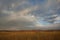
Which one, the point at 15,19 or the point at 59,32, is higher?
the point at 15,19

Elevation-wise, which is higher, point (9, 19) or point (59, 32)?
point (9, 19)

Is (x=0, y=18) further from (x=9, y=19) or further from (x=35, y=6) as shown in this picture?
(x=35, y=6)

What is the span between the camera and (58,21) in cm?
255

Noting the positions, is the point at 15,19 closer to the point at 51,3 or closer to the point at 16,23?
the point at 16,23

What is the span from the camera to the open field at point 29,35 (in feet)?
8.29

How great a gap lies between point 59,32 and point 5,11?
0.60 metres

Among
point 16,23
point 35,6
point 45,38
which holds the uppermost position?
point 35,6

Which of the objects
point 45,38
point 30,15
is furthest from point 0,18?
point 45,38

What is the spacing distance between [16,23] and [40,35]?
11.0 inches

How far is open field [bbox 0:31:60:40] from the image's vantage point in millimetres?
2527

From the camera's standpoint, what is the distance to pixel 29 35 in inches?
99.7

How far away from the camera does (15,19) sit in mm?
2539

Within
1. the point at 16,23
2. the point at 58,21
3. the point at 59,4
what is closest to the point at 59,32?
the point at 58,21

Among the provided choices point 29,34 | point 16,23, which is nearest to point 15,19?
point 16,23
